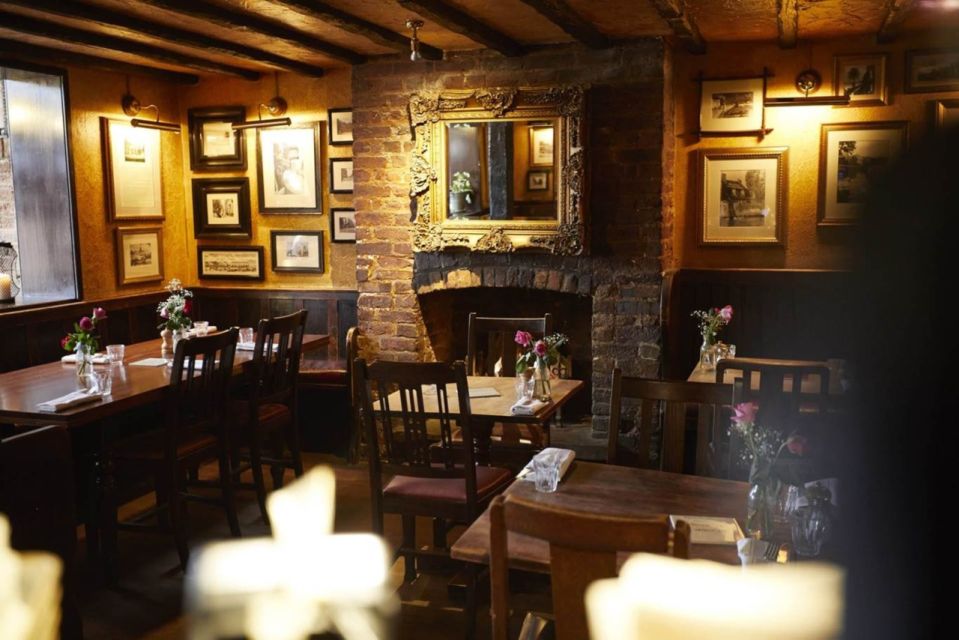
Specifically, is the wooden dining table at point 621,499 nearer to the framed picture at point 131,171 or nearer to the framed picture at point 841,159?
the framed picture at point 841,159

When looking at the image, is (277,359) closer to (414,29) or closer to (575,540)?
(414,29)

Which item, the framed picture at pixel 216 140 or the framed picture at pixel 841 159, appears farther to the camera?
the framed picture at pixel 216 140

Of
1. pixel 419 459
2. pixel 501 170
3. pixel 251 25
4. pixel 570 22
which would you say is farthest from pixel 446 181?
pixel 419 459

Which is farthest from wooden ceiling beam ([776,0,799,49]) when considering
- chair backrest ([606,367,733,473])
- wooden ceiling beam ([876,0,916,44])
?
chair backrest ([606,367,733,473])

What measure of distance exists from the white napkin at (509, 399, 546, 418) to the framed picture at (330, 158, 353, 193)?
3.26m

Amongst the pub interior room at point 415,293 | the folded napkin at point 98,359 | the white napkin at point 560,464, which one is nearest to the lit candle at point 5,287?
the pub interior room at point 415,293

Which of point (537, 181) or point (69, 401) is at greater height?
point (537, 181)

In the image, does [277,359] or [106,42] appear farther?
[106,42]

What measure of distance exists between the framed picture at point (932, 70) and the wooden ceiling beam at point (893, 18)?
213mm

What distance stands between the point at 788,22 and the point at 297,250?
→ 3.89 meters

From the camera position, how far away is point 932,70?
216 inches

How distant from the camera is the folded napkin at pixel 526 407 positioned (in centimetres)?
374

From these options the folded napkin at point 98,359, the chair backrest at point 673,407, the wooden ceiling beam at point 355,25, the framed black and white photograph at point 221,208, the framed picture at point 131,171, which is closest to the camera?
the chair backrest at point 673,407

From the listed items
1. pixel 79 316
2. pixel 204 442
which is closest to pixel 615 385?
pixel 204 442
